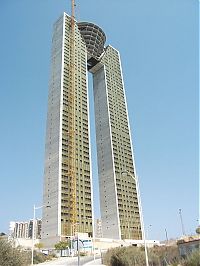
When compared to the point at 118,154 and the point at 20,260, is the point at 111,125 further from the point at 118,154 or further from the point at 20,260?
the point at 20,260

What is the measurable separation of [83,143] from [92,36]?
7050 cm

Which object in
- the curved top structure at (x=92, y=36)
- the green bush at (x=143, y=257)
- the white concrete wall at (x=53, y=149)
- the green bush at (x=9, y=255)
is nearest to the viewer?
the green bush at (x=9, y=255)

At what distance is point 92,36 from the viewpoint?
164375 mm

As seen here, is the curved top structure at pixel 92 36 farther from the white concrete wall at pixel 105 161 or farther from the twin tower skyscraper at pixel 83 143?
the white concrete wall at pixel 105 161

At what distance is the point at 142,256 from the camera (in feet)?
92.2

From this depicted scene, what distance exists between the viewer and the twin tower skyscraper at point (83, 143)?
347ft

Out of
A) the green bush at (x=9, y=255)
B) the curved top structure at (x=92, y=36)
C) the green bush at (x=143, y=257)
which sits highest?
the curved top structure at (x=92, y=36)

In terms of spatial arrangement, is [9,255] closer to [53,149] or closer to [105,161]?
[53,149]

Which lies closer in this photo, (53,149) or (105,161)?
(53,149)

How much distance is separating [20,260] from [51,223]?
268 ft

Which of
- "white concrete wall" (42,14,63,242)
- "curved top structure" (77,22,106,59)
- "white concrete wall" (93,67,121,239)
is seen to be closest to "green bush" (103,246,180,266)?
"white concrete wall" (42,14,63,242)

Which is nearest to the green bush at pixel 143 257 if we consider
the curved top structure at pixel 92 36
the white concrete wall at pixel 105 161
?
the white concrete wall at pixel 105 161

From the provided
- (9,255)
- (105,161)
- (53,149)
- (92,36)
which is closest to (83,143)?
(53,149)

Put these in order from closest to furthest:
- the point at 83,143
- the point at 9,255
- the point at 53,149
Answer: the point at 9,255 → the point at 53,149 → the point at 83,143
